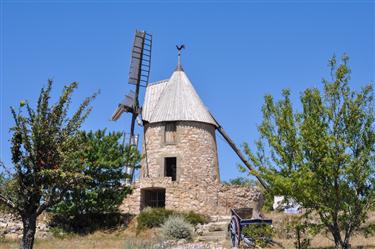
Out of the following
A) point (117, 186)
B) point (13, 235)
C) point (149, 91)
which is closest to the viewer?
point (13, 235)

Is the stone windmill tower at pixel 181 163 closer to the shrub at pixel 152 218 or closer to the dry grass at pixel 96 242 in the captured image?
the shrub at pixel 152 218

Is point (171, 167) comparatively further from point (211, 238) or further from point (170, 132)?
point (211, 238)

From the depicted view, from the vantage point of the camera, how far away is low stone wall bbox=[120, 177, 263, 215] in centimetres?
2422

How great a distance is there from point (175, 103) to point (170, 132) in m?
1.65

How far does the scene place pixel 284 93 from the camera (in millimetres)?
13438

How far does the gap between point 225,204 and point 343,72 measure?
13.8m

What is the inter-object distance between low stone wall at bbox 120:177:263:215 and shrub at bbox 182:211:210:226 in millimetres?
1190

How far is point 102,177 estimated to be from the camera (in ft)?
73.4

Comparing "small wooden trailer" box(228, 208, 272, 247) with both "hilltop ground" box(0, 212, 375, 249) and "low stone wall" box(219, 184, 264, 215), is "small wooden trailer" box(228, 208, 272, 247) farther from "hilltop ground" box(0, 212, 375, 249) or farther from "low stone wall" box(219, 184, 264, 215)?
"low stone wall" box(219, 184, 264, 215)

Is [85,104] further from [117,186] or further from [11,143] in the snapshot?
[117,186]

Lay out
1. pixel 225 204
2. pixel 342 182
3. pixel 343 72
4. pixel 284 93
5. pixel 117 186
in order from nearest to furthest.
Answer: pixel 342 182 → pixel 343 72 → pixel 284 93 → pixel 117 186 → pixel 225 204

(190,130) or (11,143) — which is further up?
(190,130)

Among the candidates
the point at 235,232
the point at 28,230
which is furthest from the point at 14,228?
the point at 235,232

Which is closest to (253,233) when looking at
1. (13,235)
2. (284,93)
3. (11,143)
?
(284,93)
